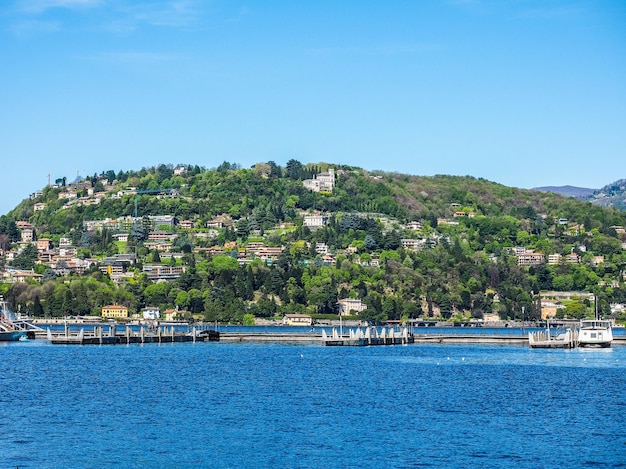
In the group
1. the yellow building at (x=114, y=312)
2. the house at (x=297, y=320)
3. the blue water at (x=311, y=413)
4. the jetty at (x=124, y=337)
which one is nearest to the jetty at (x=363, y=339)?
the jetty at (x=124, y=337)

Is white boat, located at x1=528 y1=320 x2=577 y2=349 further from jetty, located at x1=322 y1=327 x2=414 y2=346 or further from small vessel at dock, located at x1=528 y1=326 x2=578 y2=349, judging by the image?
jetty, located at x1=322 y1=327 x2=414 y2=346

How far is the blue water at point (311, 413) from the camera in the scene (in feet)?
146

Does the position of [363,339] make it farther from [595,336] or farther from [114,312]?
[114,312]

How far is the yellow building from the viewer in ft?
643

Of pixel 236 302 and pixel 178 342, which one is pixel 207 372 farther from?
pixel 236 302

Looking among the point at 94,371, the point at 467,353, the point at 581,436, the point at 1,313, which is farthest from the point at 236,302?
the point at 581,436

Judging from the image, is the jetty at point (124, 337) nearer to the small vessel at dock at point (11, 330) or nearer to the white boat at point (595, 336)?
the small vessel at dock at point (11, 330)

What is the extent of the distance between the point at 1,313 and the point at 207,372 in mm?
64471

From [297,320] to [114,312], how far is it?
3097 cm

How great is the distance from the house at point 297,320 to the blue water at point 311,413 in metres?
99.9

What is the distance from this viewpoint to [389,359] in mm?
93812

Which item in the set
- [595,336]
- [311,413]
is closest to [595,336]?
[595,336]

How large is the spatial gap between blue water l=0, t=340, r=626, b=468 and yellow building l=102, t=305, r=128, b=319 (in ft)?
345

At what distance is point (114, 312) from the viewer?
19712 centimetres
